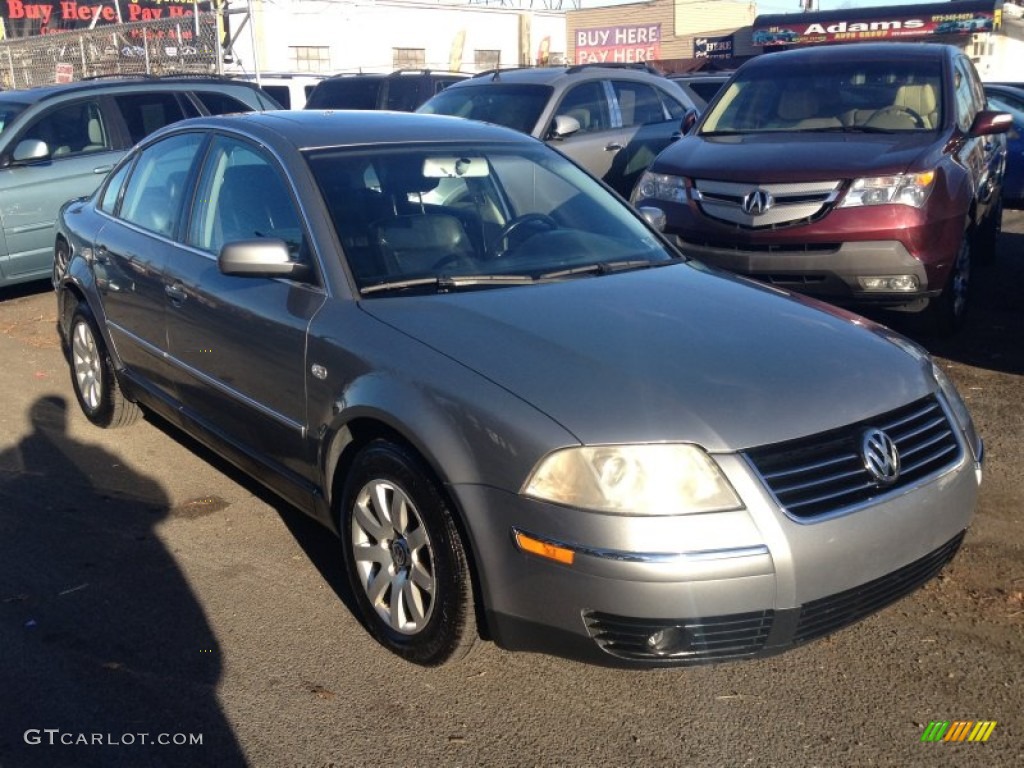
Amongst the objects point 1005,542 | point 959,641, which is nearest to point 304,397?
point 959,641

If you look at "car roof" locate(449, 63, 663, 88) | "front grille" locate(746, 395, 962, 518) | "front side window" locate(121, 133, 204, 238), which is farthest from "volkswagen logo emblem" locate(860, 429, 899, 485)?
"car roof" locate(449, 63, 663, 88)

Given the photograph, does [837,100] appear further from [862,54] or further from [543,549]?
[543,549]

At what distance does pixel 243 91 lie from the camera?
10461 mm

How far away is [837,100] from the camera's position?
7547 mm

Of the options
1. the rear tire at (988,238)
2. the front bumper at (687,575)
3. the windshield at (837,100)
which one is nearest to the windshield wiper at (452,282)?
the front bumper at (687,575)

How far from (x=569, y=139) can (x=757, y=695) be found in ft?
23.4

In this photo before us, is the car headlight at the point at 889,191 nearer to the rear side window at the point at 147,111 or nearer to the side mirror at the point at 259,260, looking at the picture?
the side mirror at the point at 259,260

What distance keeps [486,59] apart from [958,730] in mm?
31946

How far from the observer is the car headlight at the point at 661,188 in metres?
7.06

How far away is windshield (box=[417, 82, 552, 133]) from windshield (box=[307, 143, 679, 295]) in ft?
16.5

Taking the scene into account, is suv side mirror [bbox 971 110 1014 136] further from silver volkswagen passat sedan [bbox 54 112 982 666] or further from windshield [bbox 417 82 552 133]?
windshield [bbox 417 82 552 133]

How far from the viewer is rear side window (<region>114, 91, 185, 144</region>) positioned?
9.72 m

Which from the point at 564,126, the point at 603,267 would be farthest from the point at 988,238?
the point at 603,267

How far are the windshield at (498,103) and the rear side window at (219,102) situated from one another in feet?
5.89
